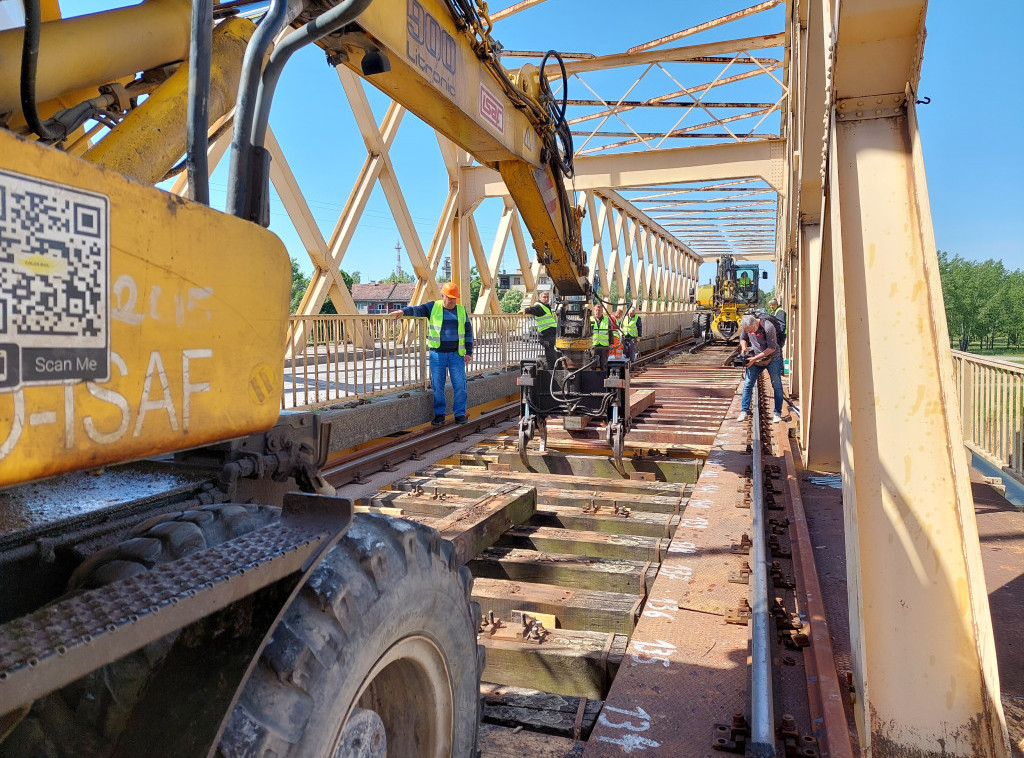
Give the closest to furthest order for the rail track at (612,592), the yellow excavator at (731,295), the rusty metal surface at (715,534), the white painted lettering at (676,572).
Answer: the rail track at (612,592)
the rusty metal surface at (715,534)
the white painted lettering at (676,572)
the yellow excavator at (731,295)

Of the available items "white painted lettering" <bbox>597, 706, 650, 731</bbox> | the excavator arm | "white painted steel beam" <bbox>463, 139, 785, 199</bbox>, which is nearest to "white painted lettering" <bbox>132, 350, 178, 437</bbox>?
the excavator arm

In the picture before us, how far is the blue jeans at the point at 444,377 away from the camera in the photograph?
10102mm

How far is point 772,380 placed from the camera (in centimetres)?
1054

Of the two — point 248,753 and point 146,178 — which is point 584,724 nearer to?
point 248,753

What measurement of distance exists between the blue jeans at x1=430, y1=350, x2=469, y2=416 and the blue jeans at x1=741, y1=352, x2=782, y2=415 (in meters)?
4.09

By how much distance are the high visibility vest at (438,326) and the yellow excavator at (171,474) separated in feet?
23.6

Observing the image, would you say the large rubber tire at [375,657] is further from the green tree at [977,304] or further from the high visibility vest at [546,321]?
the green tree at [977,304]

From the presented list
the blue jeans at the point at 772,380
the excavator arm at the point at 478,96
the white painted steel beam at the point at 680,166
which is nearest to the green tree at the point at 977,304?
the white painted steel beam at the point at 680,166

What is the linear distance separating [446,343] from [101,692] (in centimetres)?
850

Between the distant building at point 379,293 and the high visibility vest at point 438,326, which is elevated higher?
the distant building at point 379,293

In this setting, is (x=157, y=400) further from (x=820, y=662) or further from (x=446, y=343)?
(x=446, y=343)

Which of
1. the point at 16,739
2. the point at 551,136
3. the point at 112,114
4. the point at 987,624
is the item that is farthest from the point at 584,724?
the point at 551,136

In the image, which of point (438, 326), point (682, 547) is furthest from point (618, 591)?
point (438, 326)

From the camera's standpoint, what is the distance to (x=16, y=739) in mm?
1631
